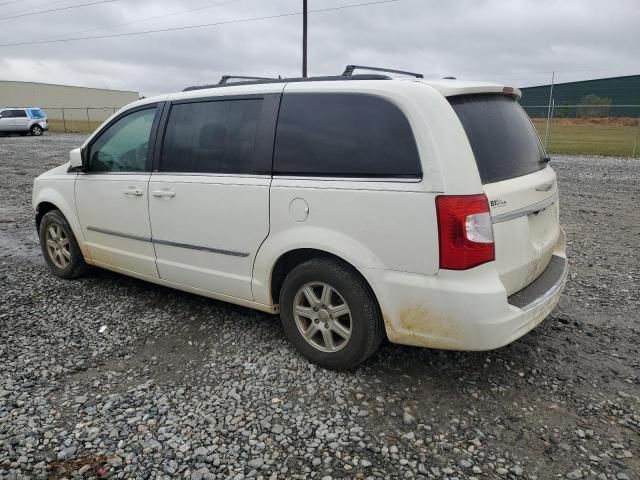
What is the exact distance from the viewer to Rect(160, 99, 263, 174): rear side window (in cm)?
357

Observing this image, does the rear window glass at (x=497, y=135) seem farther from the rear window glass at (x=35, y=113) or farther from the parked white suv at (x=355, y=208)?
the rear window glass at (x=35, y=113)

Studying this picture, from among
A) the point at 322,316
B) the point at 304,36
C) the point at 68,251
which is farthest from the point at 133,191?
the point at 304,36

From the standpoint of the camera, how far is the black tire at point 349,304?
3.10 meters

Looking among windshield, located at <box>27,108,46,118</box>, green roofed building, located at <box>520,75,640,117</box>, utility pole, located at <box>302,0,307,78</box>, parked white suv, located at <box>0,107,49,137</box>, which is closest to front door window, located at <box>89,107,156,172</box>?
utility pole, located at <box>302,0,307,78</box>

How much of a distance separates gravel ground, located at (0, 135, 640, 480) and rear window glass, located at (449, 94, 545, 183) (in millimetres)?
1271

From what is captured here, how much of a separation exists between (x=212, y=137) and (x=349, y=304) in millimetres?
1587

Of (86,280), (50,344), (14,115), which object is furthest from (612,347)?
(14,115)

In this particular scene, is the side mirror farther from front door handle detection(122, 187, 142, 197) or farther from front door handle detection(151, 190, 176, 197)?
front door handle detection(151, 190, 176, 197)

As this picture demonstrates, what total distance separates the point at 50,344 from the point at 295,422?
2.04 meters

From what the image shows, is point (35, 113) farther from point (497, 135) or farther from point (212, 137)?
point (497, 135)

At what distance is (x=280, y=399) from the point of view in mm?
3094

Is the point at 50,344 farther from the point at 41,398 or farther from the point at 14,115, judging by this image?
the point at 14,115

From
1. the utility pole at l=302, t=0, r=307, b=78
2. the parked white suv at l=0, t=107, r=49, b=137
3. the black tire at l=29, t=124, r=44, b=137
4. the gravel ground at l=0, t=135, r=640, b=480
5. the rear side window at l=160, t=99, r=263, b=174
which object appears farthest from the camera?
the black tire at l=29, t=124, r=44, b=137

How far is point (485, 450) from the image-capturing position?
104 inches
